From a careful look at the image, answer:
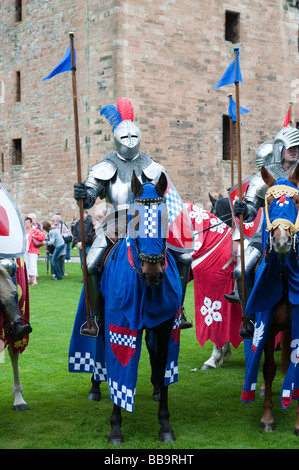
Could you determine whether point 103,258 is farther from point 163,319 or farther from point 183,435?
point 183,435

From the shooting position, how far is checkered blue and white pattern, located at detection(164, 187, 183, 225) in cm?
504

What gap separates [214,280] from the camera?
7102 mm

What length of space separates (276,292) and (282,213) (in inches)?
26.7

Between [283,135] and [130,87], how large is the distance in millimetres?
15011

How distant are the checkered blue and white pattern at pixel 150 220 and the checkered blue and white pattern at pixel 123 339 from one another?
0.87 metres

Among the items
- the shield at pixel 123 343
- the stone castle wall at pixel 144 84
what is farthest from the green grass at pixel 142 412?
the stone castle wall at pixel 144 84

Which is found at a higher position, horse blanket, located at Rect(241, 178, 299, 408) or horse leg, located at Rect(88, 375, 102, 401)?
horse blanket, located at Rect(241, 178, 299, 408)

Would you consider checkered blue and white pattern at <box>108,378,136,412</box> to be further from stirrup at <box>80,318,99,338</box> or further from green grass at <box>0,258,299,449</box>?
stirrup at <box>80,318,99,338</box>

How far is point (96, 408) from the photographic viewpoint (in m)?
5.56

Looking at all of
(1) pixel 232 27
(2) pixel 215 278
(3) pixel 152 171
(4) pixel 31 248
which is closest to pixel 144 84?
(1) pixel 232 27

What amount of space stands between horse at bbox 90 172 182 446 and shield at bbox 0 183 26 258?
27.8 inches

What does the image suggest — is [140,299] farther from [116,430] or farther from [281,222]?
[281,222]

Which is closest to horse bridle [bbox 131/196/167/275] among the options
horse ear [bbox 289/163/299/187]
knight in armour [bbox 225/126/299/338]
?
horse ear [bbox 289/163/299/187]

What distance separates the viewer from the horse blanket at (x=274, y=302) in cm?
464
